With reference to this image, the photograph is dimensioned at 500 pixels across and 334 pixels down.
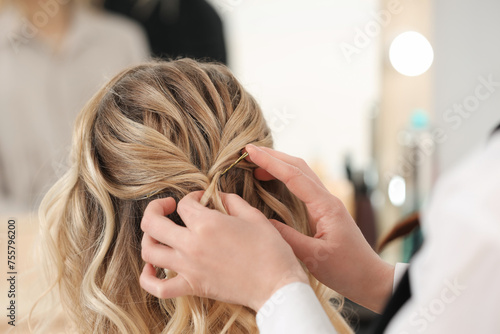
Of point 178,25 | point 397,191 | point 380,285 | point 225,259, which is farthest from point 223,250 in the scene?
point 397,191

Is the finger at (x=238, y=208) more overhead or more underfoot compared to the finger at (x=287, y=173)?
more underfoot

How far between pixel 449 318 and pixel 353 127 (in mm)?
1799

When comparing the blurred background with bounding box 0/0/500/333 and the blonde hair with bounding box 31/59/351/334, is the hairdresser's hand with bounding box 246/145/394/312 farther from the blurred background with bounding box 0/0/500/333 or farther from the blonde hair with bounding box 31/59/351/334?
the blurred background with bounding box 0/0/500/333

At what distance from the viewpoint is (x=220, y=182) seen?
69 centimetres

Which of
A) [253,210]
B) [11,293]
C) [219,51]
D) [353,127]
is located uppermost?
[253,210]

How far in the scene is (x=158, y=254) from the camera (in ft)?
1.80

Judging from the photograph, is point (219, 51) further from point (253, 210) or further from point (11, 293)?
point (253, 210)

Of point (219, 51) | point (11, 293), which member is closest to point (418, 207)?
point (219, 51)

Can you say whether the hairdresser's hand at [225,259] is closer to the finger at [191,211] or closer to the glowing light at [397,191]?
the finger at [191,211]

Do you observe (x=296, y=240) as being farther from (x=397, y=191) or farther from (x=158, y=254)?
(x=397, y=191)

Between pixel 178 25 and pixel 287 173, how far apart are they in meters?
1.44

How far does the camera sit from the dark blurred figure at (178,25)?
1895mm

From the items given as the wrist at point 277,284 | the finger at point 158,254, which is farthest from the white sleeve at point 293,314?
the finger at point 158,254

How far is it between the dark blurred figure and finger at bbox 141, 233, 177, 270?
146 cm
